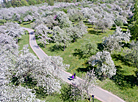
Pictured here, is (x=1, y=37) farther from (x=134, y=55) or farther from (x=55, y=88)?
(x=134, y=55)

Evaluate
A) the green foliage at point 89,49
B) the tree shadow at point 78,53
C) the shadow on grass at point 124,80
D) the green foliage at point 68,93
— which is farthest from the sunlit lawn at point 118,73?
the green foliage at point 89,49

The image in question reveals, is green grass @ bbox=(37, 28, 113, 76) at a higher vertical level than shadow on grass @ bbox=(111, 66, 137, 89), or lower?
higher

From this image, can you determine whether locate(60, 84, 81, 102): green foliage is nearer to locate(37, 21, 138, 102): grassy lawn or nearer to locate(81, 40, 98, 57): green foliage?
locate(37, 21, 138, 102): grassy lawn

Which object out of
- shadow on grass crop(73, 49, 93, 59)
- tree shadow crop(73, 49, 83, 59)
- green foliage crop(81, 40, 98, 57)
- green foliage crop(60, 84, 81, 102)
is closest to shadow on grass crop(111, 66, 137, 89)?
green foliage crop(81, 40, 98, 57)

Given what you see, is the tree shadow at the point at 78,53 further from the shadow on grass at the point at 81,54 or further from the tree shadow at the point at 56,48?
the tree shadow at the point at 56,48

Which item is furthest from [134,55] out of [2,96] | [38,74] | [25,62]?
[2,96]

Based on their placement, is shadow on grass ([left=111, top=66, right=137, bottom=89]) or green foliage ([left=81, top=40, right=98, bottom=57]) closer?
shadow on grass ([left=111, top=66, right=137, bottom=89])

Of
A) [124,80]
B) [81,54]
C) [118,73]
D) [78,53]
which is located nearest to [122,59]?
[118,73]

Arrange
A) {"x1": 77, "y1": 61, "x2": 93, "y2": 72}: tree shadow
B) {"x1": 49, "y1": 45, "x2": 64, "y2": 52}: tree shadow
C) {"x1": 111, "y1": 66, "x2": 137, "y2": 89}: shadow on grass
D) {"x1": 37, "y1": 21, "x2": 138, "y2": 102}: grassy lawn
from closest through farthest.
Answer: {"x1": 37, "y1": 21, "x2": 138, "y2": 102}: grassy lawn → {"x1": 111, "y1": 66, "x2": 137, "y2": 89}: shadow on grass → {"x1": 77, "y1": 61, "x2": 93, "y2": 72}: tree shadow → {"x1": 49, "y1": 45, "x2": 64, "y2": 52}: tree shadow
